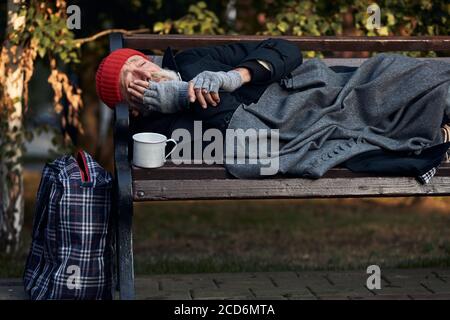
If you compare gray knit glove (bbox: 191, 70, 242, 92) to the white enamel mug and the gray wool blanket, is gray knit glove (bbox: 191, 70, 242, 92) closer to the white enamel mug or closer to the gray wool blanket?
the gray wool blanket

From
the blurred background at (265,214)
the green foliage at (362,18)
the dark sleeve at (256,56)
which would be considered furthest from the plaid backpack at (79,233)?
the green foliage at (362,18)

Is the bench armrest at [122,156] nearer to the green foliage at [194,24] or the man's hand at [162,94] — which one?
the man's hand at [162,94]

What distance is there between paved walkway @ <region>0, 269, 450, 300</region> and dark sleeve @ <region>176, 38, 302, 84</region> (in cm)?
98

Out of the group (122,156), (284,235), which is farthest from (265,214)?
(122,156)

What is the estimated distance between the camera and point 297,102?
378 centimetres

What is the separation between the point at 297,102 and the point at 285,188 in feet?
1.57

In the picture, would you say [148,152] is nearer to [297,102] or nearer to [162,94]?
[162,94]

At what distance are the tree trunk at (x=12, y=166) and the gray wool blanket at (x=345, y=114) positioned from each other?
1547mm

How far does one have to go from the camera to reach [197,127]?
12.1ft

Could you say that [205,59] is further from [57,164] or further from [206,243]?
[206,243]

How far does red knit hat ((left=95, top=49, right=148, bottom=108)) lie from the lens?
3.72m

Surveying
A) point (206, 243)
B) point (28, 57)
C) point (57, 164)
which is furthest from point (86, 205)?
point (206, 243)

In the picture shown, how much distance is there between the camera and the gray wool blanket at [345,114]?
3523 mm
